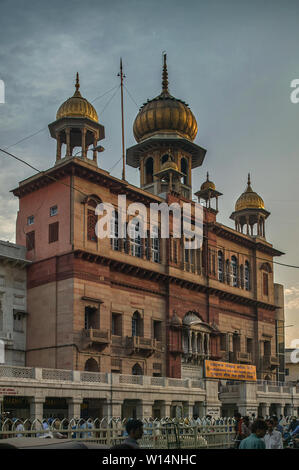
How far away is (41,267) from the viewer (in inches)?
1267

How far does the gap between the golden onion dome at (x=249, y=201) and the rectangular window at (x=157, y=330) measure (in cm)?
1469

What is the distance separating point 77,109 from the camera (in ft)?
112

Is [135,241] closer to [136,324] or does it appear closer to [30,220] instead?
[136,324]

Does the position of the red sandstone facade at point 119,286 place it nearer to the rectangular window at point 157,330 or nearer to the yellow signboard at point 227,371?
the rectangular window at point 157,330

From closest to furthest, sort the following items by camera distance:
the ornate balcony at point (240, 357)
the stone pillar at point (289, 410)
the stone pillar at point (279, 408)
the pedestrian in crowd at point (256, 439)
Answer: the pedestrian in crowd at point (256, 439), the stone pillar at point (279, 408), the stone pillar at point (289, 410), the ornate balcony at point (240, 357)

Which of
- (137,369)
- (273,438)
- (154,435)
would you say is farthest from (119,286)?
(273,438)

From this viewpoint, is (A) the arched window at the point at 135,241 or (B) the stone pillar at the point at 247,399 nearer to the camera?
(B) the stone pillar at the point at 247,399

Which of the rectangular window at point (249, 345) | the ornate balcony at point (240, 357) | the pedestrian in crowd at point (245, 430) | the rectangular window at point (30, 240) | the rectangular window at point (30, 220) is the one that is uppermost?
the rectangular window at point (30, 220)

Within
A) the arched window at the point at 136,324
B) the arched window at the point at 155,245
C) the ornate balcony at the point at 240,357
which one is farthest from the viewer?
the ornate balcony at the point at 240,357

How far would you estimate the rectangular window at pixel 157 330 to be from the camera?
3565 cm

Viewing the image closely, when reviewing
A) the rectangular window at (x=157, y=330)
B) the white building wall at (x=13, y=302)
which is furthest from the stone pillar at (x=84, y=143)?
the rectangular window at (x=157, y=330)

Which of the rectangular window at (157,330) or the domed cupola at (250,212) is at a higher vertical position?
the domed cupola at (250,212)

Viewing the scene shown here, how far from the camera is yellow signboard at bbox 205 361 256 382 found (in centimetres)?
3259
